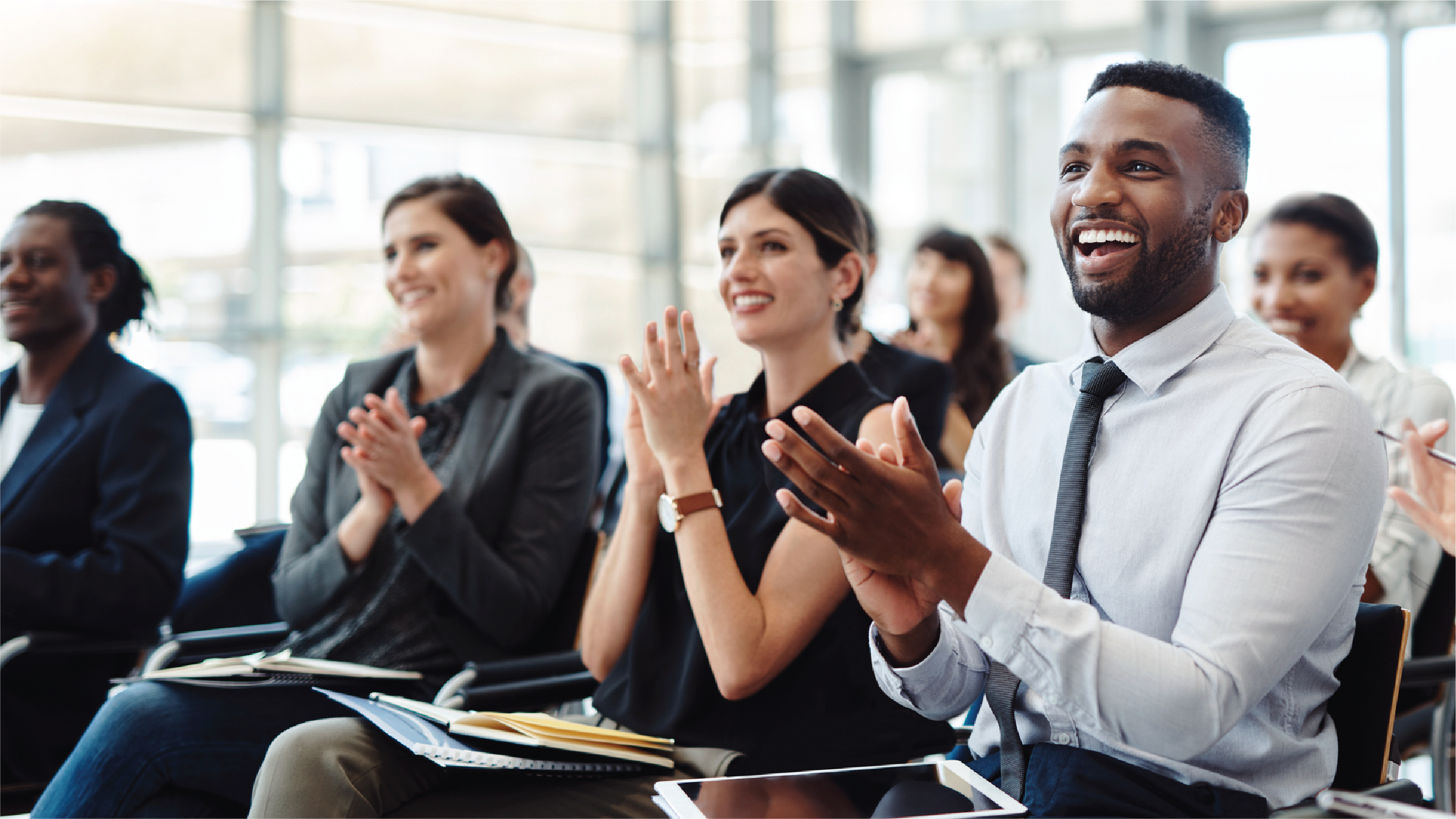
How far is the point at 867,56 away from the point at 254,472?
4641 mm

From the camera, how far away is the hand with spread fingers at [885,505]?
116 centimetres

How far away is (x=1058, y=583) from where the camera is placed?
4.49 feet

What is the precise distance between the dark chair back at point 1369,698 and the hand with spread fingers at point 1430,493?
1.42 feet

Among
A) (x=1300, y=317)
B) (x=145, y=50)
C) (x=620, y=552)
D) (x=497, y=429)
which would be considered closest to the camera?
(x=620, y=552)

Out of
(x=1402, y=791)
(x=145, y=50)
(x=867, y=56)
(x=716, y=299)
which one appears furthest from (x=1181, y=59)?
(x=1402, y=791)

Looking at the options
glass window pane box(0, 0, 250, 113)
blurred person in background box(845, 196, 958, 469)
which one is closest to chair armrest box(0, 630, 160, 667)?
blurred person in background box(845, 196, 958, 469)

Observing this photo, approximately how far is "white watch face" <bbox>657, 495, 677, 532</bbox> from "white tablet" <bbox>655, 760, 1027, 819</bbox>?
21.0 inches

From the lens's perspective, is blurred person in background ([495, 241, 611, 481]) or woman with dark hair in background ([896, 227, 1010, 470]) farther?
woman with dark hair in background ([896, 227, 1010, 470])

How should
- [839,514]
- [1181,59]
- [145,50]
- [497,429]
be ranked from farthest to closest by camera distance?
[1181,59]
[145,50]
[497,429]
[839,514]

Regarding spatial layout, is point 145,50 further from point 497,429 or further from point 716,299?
point 497,429

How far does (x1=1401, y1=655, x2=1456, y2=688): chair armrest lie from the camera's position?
196cm

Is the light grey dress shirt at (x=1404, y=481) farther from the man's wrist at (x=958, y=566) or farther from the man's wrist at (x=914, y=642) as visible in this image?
the man's wrist at (x=958, y=566)

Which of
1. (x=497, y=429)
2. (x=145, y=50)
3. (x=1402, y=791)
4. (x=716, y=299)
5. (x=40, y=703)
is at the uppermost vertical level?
(x=145, y=50)

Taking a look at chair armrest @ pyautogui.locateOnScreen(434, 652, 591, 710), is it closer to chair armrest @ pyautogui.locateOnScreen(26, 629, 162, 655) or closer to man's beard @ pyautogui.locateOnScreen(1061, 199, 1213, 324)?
chair armrest @ pyautogui.locateOnScreen(26, 629, 162, 655)
